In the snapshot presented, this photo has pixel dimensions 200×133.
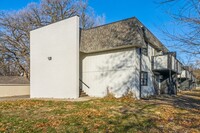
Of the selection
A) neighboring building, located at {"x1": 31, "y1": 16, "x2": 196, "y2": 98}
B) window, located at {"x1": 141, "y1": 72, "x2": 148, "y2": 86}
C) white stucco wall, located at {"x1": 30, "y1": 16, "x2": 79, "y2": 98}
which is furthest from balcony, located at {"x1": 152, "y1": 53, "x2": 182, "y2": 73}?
white stucco wall, located at {"x1": 30, "y1": 16, "x2": 79, "y2": 98}

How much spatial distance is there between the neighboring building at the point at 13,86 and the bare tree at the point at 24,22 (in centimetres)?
458

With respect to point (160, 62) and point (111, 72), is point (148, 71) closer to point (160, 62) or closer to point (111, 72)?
point (160, 62)

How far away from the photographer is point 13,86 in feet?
88.1

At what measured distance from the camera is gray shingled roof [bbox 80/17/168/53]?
1370cm

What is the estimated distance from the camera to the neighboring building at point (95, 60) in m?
14.3

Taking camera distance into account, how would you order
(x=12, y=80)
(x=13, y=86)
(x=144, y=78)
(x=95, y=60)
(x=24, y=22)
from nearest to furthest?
(x=144, y=78) → (x=95, y=60) → (x=13, y=86) → (x=12, y=80) → (x=24, y=22)

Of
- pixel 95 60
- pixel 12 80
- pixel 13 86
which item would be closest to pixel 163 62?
pixel 95 60

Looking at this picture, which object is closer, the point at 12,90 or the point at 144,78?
the point at 144,78

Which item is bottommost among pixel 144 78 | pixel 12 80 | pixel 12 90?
pixel 12 90

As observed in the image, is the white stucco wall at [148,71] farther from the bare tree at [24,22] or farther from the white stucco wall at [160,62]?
the bare tree at [24,22]

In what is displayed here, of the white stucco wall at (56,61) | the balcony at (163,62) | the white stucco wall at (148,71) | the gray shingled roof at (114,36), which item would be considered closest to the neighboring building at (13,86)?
the white stucco wall at (56,61)

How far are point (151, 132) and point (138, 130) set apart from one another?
1.36ft

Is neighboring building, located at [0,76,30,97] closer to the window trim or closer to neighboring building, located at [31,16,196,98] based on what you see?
neighboring building, located at [31,16,196,98]

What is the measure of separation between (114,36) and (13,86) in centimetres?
1980
